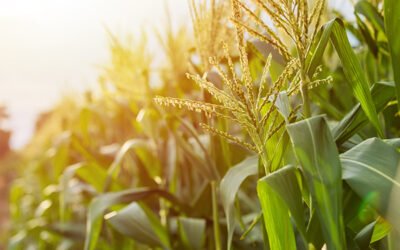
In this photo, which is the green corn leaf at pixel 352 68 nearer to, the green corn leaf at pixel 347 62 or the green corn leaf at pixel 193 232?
the green corn leaf at pixel 347 62

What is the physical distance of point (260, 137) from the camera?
0.72 meters

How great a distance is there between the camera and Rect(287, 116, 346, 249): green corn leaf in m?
0.58

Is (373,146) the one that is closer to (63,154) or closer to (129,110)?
(129,110)

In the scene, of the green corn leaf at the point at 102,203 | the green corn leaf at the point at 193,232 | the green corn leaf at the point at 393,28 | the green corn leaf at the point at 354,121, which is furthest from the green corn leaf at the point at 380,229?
the green corn leaf at the point at 102,203

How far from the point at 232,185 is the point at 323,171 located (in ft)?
0.84

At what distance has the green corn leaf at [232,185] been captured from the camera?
79 cm

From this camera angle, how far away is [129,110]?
2.26 m

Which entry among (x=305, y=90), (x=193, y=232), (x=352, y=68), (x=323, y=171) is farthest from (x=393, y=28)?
(x=193, y=232)

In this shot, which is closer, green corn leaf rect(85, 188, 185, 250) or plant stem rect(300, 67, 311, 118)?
plant stem rect(300, 67, 311, 118)

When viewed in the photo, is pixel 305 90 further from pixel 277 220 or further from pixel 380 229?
pixel 380 229

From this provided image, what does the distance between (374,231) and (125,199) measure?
0.79 metres

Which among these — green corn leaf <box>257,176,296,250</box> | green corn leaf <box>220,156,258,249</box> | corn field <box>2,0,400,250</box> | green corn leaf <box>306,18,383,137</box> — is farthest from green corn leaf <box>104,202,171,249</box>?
green corn leaf <box>306,18,383,137</box>

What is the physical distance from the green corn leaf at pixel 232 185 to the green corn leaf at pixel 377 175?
0.22 metres

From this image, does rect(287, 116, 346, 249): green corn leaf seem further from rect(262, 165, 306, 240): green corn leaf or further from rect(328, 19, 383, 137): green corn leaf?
rect(328, 19, 383, 137): green corn leaf
